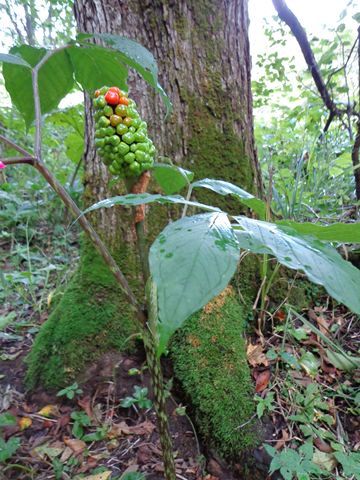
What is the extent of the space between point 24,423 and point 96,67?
128 centimetres

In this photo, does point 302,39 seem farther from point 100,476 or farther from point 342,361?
point 100,476

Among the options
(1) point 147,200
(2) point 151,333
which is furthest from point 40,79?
(2) point 151,333

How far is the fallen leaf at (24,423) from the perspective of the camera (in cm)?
123

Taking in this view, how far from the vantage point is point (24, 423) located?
1.24 meters

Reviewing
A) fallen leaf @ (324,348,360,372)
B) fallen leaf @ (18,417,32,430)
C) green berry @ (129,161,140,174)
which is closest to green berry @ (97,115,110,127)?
green berry @ (129,161,140,174)

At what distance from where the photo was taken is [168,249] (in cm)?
43

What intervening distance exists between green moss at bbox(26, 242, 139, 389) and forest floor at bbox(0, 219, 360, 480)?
0.22ft

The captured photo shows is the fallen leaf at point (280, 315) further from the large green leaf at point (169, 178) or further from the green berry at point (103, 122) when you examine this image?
the green berry at point (103, 122)

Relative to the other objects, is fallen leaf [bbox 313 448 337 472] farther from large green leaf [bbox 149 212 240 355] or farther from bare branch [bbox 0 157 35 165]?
bare branch [bbox 0 157 35 165]

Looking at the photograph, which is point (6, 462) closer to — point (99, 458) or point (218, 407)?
point (99, 458)

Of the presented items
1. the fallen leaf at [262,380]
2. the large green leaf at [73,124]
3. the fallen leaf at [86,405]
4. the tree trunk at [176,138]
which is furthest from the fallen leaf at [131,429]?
the large green leaf at [73,124]

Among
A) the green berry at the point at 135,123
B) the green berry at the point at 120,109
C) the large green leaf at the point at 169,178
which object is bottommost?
the large green leaf at the point at 169,178

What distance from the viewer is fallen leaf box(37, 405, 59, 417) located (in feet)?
4.23

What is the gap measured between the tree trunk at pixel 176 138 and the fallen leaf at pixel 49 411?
0.32 feet
